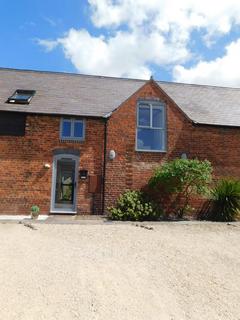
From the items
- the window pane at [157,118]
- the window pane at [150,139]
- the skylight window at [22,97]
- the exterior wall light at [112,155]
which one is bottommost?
the exterior wall light at [112,155]

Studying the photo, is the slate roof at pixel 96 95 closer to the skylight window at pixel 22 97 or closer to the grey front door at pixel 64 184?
the skylight window at pixel 22 97

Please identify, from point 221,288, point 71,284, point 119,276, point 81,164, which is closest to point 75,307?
point 71,284

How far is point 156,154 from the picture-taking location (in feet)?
50.0

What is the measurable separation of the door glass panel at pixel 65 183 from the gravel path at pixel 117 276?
4927 mm

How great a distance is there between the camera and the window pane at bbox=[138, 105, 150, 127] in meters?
15.5

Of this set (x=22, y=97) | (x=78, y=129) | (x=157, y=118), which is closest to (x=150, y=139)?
(x=157, y=118)

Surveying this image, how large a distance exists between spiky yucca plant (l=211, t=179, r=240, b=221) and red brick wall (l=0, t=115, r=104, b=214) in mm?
4786

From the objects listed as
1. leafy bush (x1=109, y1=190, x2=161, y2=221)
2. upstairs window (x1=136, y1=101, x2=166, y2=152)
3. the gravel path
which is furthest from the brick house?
the gravel path

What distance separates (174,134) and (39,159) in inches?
232

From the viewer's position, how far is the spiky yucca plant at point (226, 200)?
13812 millimetres

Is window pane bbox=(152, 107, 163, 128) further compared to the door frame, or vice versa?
window pane bbox=(152, 107, 163, 128)

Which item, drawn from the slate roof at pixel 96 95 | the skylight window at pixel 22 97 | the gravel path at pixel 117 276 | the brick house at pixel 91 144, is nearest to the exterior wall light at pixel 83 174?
the brick house at pixel 91 144

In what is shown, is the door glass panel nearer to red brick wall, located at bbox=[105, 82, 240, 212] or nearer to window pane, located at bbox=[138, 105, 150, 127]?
red brick wall, located at bbox=[105, 82, 240, 212]

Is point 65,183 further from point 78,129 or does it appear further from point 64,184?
point 78,129
